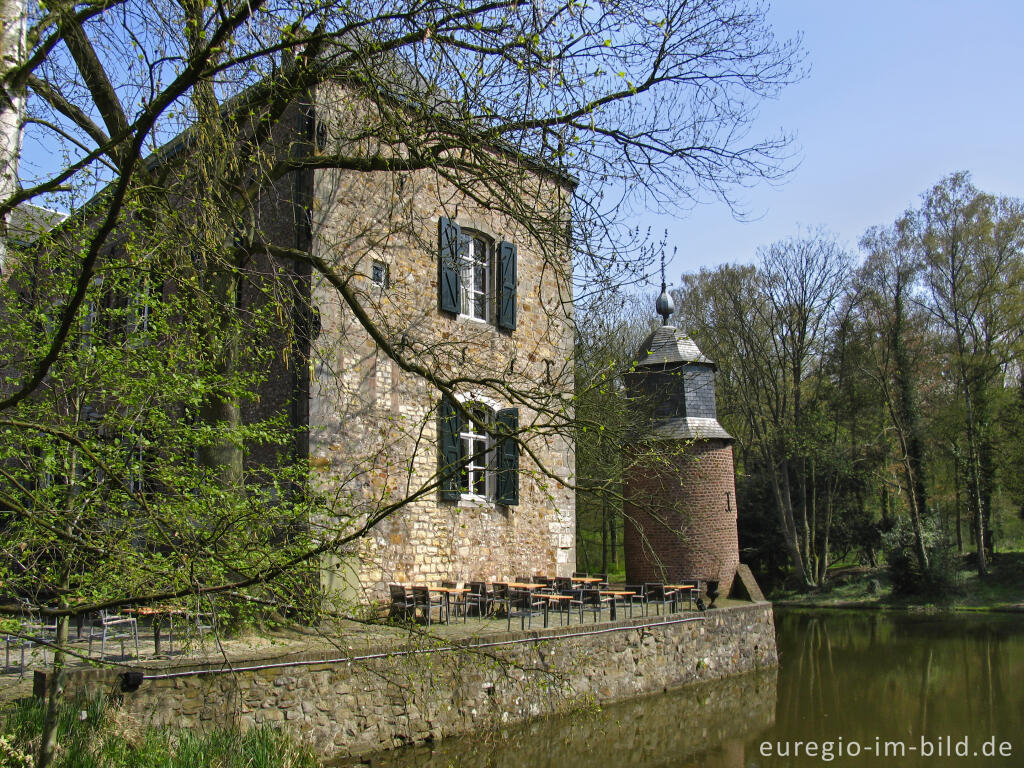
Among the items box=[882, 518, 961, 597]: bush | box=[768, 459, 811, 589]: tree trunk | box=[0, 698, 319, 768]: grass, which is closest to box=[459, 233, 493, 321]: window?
box=[0, 698, 319, 768]: grass

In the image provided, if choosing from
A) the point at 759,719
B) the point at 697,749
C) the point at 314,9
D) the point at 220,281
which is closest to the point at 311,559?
the point at 314,9

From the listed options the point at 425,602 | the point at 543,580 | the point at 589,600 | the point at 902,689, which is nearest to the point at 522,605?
the point at 425,602

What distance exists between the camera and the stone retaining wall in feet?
19.7

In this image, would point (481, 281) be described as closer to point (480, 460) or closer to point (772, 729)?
point (480, 460)

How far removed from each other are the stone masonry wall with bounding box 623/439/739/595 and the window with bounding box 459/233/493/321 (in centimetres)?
446

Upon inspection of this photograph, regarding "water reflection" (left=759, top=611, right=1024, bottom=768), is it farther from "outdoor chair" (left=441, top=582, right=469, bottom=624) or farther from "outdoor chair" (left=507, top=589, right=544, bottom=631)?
"outdoor chair" (left=441, top=582, right=469, bottom=624)

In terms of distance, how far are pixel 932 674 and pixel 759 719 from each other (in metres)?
4.54

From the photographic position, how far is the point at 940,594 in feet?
72.4

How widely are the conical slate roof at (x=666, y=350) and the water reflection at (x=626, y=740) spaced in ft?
23.4

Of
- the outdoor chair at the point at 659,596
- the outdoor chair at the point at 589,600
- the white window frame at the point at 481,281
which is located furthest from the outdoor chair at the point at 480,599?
the white window frame at the point at 481,281

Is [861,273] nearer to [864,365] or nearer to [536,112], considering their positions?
[864,365]

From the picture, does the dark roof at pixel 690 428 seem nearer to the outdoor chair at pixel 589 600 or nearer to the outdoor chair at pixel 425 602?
the outdoor chair at pixel 589 600

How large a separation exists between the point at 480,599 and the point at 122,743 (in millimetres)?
5469

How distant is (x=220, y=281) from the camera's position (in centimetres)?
880
